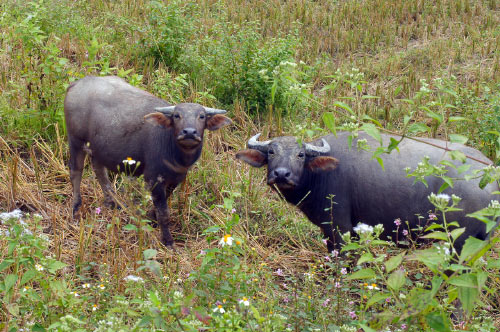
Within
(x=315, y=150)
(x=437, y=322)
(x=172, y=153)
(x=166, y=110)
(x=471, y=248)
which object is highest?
(x=471, y=248)

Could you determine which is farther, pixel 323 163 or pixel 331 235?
pixel 331 235

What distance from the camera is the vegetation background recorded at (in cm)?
264

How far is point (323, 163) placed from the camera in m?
4.11

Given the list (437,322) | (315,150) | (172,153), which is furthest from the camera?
(172,153)

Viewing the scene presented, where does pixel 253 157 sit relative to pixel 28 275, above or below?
below

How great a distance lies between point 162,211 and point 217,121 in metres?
0.86

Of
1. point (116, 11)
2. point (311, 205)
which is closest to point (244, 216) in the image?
point (311, 205)

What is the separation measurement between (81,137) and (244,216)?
157 centimetres

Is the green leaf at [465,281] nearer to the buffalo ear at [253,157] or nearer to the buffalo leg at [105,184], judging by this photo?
→ the buffalo ear at [253,157]

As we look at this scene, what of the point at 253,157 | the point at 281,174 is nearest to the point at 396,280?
the point at 281,174

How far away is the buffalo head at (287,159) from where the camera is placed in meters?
3.94

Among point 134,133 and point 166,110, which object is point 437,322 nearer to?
point 166,110

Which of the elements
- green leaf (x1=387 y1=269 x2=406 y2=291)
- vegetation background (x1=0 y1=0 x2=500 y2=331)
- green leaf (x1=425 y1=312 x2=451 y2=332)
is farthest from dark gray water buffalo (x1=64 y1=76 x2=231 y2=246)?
green leaf (x1=425 y1=312 x2=451 y2=332)

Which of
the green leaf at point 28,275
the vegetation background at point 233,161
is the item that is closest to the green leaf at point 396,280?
the vegetation background at point 233,161
